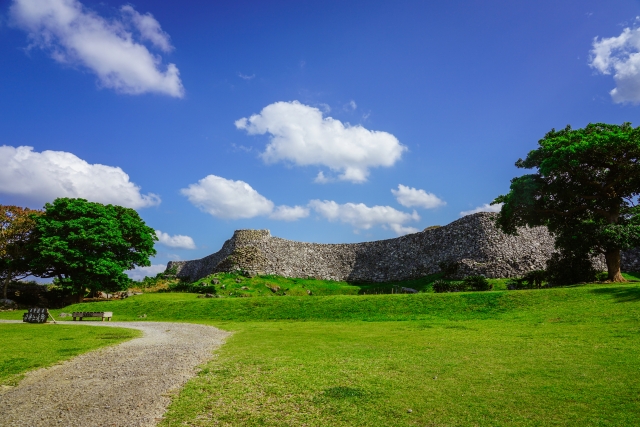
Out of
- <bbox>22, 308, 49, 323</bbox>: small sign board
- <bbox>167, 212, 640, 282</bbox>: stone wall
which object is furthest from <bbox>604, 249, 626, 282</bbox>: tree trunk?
<bbox>22, 308, 49, 323</bbox>: small sign board

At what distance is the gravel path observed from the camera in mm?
7574

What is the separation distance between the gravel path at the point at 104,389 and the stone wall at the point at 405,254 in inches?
1502

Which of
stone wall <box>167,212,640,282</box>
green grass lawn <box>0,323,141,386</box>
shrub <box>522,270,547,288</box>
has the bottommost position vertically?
green grass lawn <box>0,323,141,386</box>

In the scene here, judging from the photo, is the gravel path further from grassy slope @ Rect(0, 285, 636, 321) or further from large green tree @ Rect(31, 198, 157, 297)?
large green tree @ Rect(31, 198, 157, 297)

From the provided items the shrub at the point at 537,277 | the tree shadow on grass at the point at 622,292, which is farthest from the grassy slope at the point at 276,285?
the tree shadow on grass at the point at 622,292

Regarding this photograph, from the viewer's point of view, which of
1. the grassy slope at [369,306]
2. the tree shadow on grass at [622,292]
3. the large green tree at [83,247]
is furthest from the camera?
the large green tree at [83,247]

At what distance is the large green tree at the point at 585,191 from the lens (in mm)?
28984

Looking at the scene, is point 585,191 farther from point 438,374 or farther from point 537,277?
point 438,374

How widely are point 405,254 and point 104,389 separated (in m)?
53.7

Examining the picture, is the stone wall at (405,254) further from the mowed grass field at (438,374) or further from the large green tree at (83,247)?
the mowed grass field at (438,374)

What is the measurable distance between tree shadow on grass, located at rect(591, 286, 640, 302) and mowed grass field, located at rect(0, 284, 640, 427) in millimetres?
178

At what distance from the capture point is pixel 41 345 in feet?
52.4

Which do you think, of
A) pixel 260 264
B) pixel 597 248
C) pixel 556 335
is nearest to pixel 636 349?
pixel 556 335

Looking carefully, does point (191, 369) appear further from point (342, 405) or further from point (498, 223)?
point (498, 223)
